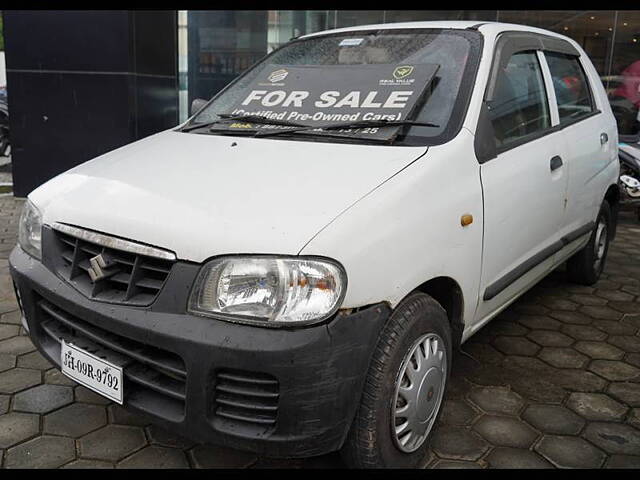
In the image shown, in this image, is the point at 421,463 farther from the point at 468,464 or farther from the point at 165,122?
the point at 165,122

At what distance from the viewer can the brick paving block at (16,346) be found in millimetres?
3279

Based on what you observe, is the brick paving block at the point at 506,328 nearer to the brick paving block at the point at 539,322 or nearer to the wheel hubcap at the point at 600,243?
the brick paving block at the point at 539,322

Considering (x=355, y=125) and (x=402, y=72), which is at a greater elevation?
(x=402, y=72)

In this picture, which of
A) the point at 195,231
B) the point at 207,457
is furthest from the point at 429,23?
the point at 207,457

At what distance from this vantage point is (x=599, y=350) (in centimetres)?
348

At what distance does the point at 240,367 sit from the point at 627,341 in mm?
2697

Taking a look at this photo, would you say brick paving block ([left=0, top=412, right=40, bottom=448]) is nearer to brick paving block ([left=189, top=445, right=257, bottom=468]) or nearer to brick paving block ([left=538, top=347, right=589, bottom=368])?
brick paving block ([left=189, top=445, right=257, bottom=468])

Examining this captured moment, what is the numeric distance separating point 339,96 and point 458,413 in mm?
1511

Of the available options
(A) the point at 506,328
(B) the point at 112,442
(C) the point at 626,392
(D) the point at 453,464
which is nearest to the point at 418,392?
(D) the point at 453,464

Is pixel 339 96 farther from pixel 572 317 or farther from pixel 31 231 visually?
pixel 572 317

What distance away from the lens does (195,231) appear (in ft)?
6.41

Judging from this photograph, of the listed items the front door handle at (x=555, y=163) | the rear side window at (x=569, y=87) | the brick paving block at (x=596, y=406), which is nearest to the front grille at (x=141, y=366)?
the brick paving block at (x=596, y=406)

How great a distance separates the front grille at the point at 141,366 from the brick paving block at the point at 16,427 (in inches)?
21.2

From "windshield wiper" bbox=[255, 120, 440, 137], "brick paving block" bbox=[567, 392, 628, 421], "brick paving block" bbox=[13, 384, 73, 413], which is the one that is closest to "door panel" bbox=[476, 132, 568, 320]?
"windshield wiper" bbox=[255, 120, 440, 137]
